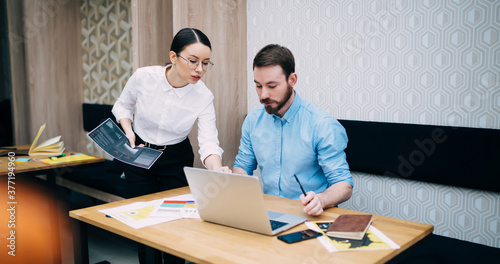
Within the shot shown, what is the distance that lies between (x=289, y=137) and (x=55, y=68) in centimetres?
369

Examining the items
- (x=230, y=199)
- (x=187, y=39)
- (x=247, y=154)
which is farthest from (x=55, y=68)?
(x=230, y=199)

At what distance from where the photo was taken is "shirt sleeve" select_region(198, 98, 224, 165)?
200 centimetres

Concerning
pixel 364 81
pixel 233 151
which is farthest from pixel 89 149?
pixel 364 81

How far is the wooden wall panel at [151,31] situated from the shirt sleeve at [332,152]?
178 centimetres

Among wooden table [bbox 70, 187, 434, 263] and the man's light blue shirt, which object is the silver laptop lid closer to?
wooden table [bbox 70, 187, 434, 263]

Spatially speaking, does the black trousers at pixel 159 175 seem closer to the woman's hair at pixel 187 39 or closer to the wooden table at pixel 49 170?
the woman's hair at pixel 187 39

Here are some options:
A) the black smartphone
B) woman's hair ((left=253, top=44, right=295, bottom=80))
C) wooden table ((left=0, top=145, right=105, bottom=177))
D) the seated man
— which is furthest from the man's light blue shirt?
wooden table ((left=0, top=145, right=105, bottom=177))

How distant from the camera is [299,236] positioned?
1228mm

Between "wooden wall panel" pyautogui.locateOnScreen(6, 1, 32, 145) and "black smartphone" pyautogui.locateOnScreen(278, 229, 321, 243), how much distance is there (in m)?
4.44

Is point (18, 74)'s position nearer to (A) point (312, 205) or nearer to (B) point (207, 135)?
(B) point (207, 135)

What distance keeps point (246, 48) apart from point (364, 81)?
3.74 ft

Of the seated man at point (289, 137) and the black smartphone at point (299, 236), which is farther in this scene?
the seated man at point (289, 137)

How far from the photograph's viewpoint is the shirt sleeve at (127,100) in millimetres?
2162

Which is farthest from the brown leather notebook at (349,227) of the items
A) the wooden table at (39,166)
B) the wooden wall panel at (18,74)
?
the wooden wall panel at (18,74)
